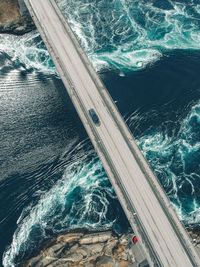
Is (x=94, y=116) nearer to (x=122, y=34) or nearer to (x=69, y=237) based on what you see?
(x=69, y=237)

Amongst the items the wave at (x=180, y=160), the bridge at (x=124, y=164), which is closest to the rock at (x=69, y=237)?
the bridge at (x=124, y=164)

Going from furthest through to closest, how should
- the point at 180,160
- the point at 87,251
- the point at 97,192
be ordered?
the point at 180,160, the point at 97,192, the point at 87,251

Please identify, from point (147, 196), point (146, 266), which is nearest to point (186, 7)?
point (147, 196)

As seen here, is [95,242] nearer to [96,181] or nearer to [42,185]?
[96,181]

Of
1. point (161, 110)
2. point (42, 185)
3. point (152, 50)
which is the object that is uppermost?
point (152, 50)

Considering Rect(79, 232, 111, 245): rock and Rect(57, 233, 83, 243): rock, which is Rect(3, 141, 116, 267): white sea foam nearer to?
Rect(57, 233, 83, 243): rock

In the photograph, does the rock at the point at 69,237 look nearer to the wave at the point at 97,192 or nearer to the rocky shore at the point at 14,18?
the wave at the point at 97,192

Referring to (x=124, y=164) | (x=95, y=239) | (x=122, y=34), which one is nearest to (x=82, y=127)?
(x=124, y=164)
